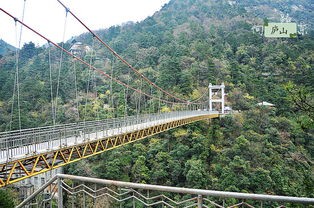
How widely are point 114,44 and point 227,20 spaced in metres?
19.7

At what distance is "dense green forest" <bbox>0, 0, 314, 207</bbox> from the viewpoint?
1209cm

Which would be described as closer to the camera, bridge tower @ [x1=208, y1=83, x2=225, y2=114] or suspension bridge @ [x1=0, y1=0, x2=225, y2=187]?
suspension bridge @ [x1=0, y1=0, x2=225, y2=187]

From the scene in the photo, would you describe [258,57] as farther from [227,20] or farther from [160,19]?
[160,19]

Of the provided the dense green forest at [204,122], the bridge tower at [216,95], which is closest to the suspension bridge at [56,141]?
the dense green forest at [204,122]

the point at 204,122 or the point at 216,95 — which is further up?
the point at 216,95

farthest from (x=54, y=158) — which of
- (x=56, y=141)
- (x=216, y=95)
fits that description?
(x=216, y=95)

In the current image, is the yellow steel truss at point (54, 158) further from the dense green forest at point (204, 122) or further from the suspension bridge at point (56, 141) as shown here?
the dense green forest at point (204, 122)

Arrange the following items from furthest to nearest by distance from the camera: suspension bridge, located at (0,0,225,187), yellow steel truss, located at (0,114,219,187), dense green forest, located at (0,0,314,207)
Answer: dense green forest, located at (0,0,314,207) < suspension bridge, located at (0,0,225,187) < yellow steel truss, located at (0,114,219,187)

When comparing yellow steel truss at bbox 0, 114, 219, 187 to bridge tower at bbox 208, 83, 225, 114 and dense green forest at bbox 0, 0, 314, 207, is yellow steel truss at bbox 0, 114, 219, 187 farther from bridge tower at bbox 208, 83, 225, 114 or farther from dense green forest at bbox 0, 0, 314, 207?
bridge tower at bbox 208, 83, 225, 114

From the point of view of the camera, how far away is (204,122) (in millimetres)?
17391

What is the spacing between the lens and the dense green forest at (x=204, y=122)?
476 inches

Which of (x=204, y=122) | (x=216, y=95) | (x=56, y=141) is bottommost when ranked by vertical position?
(x=204, y=122)

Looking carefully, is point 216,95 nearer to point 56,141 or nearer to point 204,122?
point 204,122

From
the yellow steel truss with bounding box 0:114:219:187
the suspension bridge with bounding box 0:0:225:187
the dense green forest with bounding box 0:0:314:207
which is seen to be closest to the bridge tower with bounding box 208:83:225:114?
the dense green forest with bounding box 0:0:314:207
